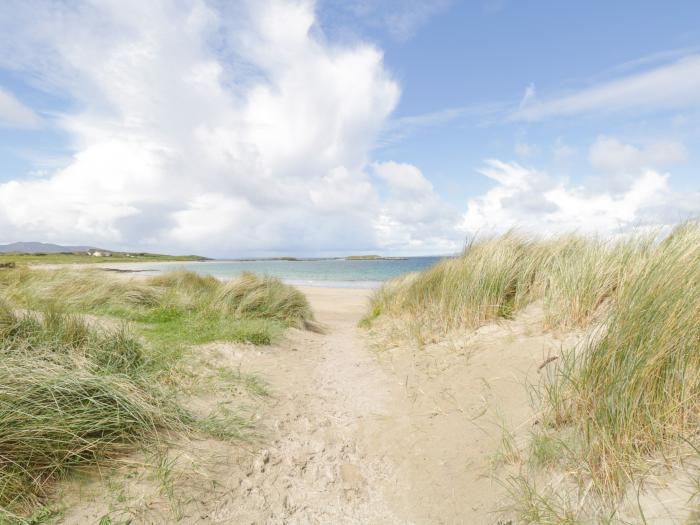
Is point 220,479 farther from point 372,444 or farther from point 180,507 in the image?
point 372,444

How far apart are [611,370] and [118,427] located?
12.1ft

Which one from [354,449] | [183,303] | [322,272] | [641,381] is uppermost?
[641,381]

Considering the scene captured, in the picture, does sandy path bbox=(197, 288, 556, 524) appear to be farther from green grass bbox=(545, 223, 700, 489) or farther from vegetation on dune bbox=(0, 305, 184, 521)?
vegetation on dune bbox=(0, 305, 184, 521)

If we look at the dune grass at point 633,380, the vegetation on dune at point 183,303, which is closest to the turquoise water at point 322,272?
the vegetation on dune at point 183,303

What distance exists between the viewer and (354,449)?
3.70m

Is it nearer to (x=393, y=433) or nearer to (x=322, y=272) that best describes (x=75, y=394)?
(x=393, y=433)

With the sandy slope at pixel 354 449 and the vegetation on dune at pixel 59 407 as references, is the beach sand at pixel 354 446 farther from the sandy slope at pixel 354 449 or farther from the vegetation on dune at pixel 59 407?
the vegetation on dune at pixel 59 407

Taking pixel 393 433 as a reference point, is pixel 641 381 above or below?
above

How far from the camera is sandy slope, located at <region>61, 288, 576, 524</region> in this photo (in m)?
2.58

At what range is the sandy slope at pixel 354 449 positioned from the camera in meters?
2.58

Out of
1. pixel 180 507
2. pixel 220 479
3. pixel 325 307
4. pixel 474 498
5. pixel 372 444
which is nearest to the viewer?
pixel 180 507

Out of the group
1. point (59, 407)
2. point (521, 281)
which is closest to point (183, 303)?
point (59, 407)

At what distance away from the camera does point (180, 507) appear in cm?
248

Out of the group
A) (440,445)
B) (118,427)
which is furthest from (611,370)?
(118,427)
